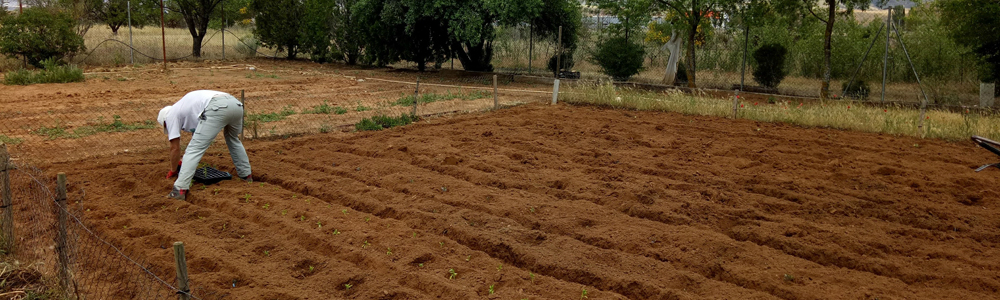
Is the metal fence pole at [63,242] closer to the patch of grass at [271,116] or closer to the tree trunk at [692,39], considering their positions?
the patch of grass at [271,116]

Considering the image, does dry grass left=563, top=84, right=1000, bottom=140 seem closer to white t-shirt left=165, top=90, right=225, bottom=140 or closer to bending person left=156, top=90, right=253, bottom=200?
bending person left=156, top=90, right=253, bottom=200

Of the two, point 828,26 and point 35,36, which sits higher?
point 828,26

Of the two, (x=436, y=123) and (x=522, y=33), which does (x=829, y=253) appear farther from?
(x=522, y=33)

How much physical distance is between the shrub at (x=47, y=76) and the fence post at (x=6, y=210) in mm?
13950

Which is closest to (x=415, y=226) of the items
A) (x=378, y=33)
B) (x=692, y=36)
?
(x=692, y=36)

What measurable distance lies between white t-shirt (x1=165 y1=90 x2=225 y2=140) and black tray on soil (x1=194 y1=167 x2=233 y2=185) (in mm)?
584

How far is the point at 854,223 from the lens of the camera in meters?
7.12

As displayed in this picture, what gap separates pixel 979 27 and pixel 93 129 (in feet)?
59.4

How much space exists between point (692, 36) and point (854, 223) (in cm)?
1291

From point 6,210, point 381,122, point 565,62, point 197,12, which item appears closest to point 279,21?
point 197,12

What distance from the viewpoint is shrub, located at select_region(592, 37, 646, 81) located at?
70.7ft

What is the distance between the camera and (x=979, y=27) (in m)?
16.5

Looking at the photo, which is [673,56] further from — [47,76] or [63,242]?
[63,242]

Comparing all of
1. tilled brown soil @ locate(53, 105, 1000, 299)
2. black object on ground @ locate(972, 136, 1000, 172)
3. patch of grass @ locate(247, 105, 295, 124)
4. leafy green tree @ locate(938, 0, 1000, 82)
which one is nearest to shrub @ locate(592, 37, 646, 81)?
leafy green tree @ locate(938, 0, 1000, 82)
